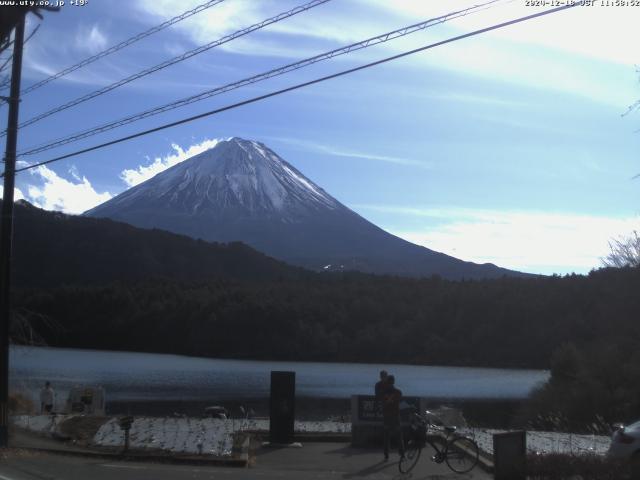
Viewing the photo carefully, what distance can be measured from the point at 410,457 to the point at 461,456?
0.95 metres

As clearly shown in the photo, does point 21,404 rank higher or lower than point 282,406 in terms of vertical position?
lower

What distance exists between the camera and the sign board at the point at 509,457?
1222 centimetres

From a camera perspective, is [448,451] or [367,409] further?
[367,409]

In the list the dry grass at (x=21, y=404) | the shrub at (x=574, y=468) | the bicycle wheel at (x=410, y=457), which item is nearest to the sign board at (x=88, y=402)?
the dry grass at (x=21, y=404)

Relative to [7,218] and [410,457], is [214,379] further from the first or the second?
[410,457]

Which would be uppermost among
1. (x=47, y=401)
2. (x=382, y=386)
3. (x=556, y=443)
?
(x=382, y=386)

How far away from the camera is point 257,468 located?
14938 mm

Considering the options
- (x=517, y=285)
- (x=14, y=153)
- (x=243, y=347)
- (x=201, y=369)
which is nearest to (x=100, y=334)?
(x=243, y=347)

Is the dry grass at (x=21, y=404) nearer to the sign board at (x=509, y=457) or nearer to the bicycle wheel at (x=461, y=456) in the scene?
the bicycle wheel at (x=461, y=456)

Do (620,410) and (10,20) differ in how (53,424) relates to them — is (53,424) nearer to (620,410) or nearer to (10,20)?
(10,20)

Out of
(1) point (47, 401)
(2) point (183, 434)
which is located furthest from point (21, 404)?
(2) point (183, 434)

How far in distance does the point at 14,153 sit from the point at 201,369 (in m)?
64.5

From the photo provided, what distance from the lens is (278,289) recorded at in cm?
12362

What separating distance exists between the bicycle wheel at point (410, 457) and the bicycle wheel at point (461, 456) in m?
0.50
